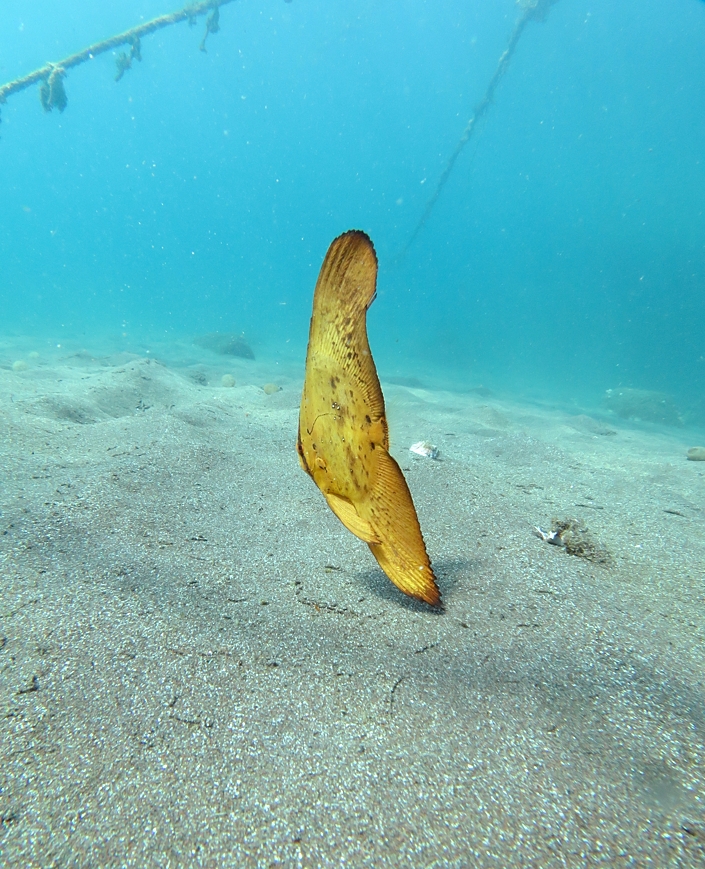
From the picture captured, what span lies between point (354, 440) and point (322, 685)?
0.97 metres

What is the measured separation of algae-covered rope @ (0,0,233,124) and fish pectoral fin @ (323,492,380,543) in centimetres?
1497

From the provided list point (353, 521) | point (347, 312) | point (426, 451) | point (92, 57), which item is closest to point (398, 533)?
point (353, 521)

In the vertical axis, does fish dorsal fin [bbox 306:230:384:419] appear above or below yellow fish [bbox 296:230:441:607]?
above

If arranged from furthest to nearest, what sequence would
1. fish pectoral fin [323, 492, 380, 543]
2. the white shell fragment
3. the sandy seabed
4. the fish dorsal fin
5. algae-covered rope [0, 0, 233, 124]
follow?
algae-covered rope [0, 0, 233, 124] → the white shell fragment → fish pectoral fin [323, 492, 380, 543] → the fish dorsal fin → the sandy seabed

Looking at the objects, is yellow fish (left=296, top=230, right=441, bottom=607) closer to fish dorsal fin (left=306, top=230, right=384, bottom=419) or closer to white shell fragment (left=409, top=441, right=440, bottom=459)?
fish dorsal fin (left=306, top=230, right=384, bottom=419)

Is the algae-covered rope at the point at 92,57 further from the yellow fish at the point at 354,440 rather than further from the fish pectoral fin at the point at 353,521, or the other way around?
the fish pectoral fin at the point at 353,521

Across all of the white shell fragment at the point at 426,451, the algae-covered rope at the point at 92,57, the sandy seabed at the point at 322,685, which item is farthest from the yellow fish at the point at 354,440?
the algae-covered rope at the point at 92,57

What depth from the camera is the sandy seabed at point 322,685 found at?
1134 mm

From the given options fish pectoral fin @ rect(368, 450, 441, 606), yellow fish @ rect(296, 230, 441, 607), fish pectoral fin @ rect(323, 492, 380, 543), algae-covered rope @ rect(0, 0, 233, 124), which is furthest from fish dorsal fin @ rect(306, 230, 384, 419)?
algae-covered rope @ rect(0, 0, 233, 124)

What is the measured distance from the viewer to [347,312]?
1484mm

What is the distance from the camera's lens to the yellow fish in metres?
1.52

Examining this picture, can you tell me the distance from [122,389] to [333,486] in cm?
620

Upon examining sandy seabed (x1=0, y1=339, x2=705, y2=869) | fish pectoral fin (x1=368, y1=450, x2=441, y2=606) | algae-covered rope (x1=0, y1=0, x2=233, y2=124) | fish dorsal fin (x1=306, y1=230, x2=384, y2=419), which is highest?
algae-covered rope (x1=0, y1=0, x2=233, y2=124)

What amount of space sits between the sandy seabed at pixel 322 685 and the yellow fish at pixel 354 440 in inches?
13.2
